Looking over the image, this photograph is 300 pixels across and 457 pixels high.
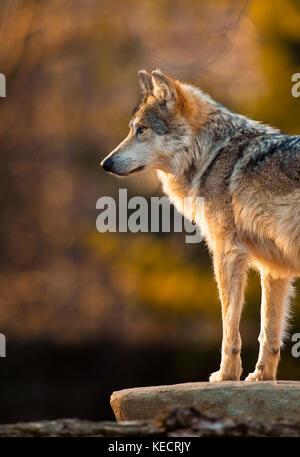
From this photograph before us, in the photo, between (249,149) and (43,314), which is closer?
(249,149)

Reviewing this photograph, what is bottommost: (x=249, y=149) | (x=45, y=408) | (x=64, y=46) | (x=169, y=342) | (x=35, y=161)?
(x=45, y=408)

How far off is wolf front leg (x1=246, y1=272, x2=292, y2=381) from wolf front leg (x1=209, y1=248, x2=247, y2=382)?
0.33m

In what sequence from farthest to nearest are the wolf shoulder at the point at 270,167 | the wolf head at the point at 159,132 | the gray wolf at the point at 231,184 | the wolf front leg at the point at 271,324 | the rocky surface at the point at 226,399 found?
the wolf head at the point at 159,132
the wolf front leg at the point at 271,324
the gray wolf at the point at 231,184
the wolf shoulder at the point at 270,167
the rocky surface at the point at 226,399

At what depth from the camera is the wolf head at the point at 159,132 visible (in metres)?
5.91

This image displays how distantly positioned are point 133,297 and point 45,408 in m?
2.27

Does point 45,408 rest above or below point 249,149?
below

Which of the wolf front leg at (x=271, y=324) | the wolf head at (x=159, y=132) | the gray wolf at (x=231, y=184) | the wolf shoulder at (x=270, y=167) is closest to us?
the wolf shoulder at (x=270, y=167)

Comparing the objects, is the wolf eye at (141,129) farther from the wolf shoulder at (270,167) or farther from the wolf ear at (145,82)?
the wolf shoulder at (270,167)

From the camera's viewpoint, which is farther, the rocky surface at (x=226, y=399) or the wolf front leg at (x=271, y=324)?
the wolf front leg at (x=271, y=324)

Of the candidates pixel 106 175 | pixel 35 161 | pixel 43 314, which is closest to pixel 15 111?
pixel 35 161

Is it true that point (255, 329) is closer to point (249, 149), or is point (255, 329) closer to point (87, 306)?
point (87, 306)

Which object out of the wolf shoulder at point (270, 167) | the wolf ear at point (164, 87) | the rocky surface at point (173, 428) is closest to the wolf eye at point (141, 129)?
the wolf ear at point (164, 87)

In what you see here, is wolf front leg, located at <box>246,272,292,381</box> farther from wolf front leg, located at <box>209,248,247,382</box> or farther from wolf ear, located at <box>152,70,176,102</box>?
wolf ear, located at <box>152,70,176,102</box>

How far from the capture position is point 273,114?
Result: 11.1 metres
